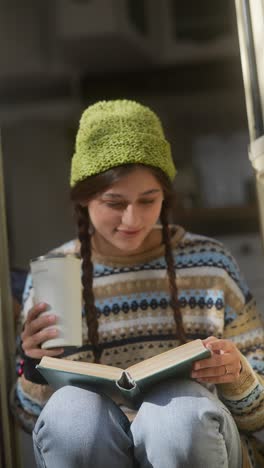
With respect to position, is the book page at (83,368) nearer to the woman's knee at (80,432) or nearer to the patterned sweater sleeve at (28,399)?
the woman's knee at (80,432)

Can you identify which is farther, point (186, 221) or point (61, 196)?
point (61, 196)

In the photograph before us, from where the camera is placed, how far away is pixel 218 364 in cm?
90

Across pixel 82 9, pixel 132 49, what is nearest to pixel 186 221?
pixel 132 49

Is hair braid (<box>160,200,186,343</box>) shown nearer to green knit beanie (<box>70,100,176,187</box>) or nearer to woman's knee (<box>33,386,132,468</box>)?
green knit beanie (<box>70,100,176,187</box>)

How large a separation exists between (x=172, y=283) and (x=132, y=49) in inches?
31.4

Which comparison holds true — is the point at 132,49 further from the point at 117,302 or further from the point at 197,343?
the point at 197,343

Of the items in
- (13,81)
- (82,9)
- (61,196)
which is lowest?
(61,196)

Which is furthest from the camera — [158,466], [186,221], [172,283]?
[186,221]

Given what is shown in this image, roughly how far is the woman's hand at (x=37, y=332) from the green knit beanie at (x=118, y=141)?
26cm

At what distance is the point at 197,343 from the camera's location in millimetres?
849

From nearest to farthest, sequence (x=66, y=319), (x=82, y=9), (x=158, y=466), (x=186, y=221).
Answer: (x=158, y=466)
(x=66, y=319)
(x=186, y=221)
(x=82, y=9)

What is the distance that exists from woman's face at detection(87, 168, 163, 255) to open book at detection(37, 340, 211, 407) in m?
0.28

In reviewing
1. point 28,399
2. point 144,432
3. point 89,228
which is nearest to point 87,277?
point 89,228

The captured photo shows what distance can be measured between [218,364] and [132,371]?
5.4 inches
